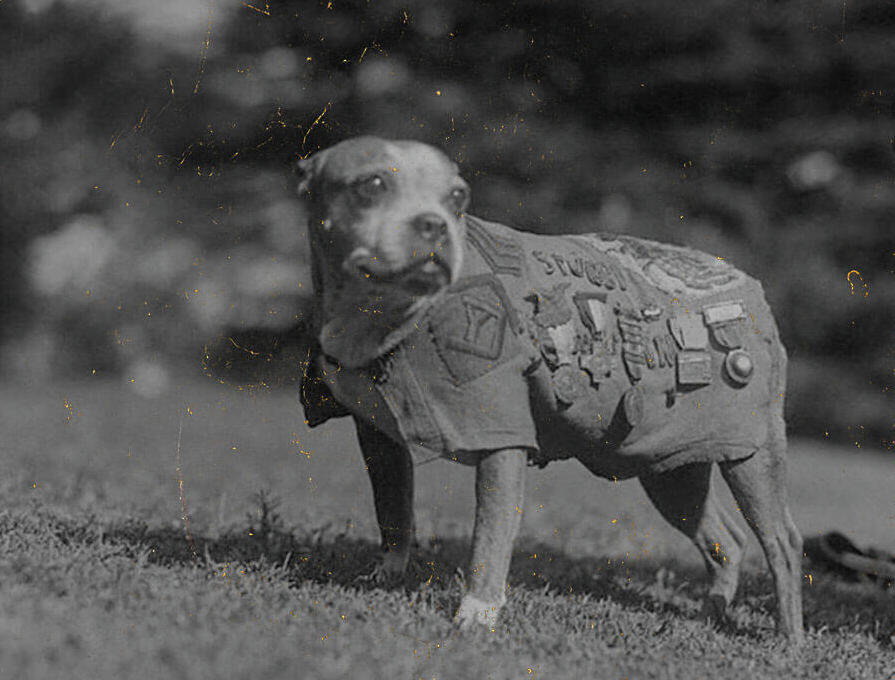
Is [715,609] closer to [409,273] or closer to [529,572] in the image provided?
[529,572]

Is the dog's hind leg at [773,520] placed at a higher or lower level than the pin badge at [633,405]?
lower

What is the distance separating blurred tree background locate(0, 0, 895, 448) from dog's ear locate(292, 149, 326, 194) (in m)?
7.59

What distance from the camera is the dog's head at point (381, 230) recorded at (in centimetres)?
367

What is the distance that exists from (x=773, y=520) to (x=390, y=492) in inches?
66.1

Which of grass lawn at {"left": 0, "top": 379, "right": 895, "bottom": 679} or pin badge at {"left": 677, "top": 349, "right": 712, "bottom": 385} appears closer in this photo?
grass lawn at {"left": 0, "top": 379, "right": 895, "bottom": 679}

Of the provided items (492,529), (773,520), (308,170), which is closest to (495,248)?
(308,170)

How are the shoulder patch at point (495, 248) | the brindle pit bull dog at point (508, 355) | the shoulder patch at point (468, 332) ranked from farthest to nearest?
1. the shoulder patch at point (495, 248)
2. the shoulder patch at point (468, 332)
3. the brindle pit bull dog at point (508, 355)

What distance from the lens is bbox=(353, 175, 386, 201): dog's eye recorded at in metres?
3.74

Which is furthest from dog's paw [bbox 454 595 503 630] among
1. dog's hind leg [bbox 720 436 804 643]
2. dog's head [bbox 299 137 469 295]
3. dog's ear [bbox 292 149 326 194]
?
dog's ear [bbox 292 149 326 194]

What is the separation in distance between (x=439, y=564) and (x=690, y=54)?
12.6 m

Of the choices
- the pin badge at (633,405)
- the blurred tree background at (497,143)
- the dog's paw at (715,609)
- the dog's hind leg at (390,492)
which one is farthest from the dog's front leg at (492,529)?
the blurred tree background at (497,143)

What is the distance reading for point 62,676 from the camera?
2652 mm

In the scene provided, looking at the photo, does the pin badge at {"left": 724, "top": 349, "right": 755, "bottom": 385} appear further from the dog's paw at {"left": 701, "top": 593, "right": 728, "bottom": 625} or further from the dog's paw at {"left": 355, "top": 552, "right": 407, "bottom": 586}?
the dog's paw at {"left": 355, "top": 552, "right": 407, "bottom": 586}

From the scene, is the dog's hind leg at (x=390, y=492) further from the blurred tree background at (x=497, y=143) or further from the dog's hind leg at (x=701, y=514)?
the blurred tree background at (x=497, y=143)
